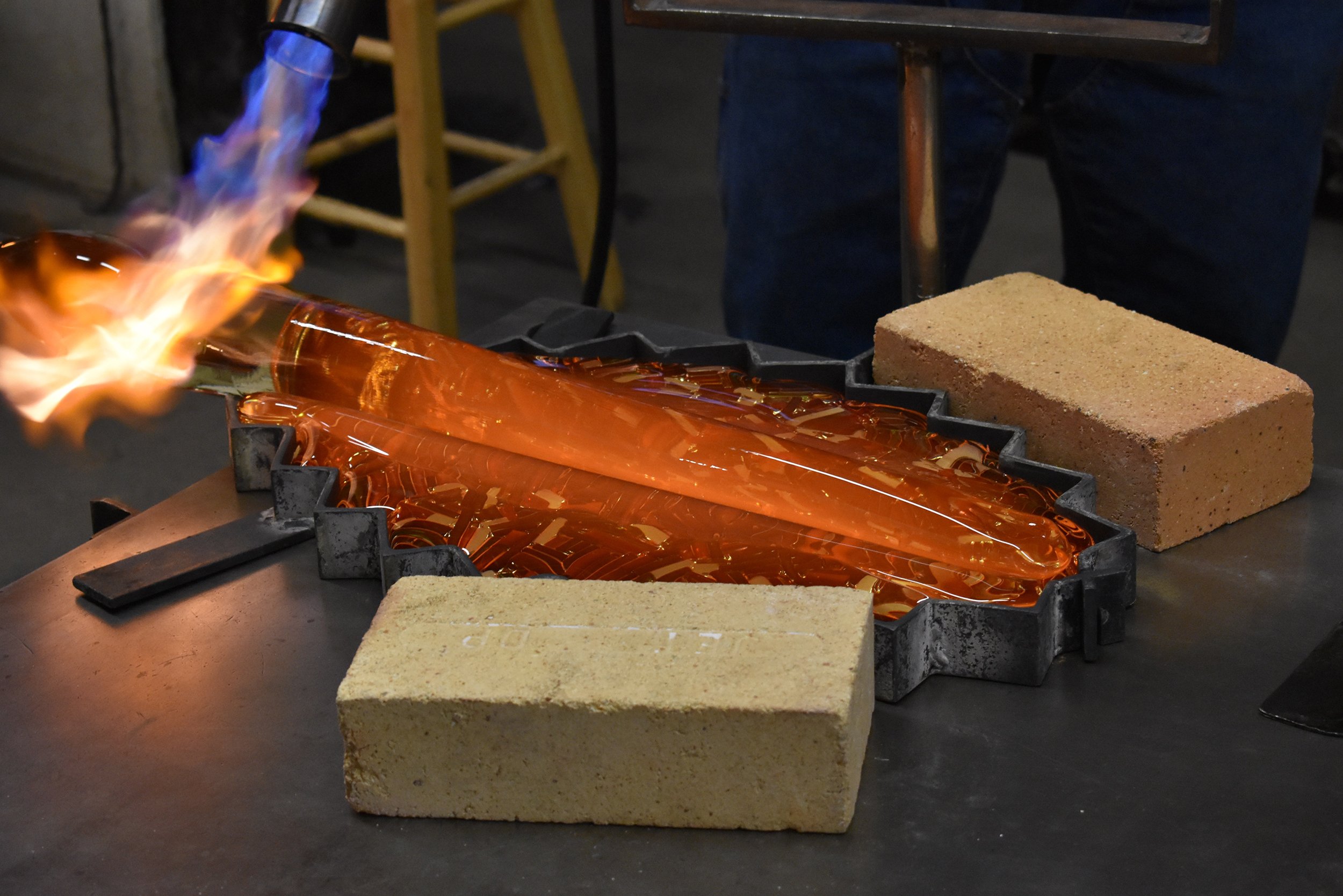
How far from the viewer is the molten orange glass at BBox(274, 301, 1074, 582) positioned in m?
0.80

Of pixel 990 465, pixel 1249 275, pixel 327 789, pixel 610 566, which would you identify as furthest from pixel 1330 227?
→ pixel 327 789

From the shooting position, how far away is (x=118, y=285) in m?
0.95

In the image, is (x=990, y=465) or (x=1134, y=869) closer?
(x=1134, y=869)

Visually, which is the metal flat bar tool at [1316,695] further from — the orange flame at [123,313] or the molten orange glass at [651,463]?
the orange flame at [123,313]

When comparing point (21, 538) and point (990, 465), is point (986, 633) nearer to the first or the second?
point (990, 465)

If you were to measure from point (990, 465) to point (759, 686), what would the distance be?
314mm

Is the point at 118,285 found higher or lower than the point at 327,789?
higher

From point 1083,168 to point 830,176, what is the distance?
0.25m

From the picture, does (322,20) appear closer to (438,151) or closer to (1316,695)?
(1316,695)

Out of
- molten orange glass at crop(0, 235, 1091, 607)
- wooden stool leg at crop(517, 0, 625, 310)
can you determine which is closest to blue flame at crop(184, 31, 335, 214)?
molten orange glass at crop(0, 235, 1091, 607)

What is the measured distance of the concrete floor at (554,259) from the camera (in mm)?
2203

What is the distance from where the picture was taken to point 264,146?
1.04 metres

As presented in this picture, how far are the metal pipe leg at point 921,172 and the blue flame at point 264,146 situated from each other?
0.39 meters

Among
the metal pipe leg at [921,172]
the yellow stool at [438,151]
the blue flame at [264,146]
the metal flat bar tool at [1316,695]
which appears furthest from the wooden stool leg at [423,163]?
the metal flat bar tool at [1316,695]
